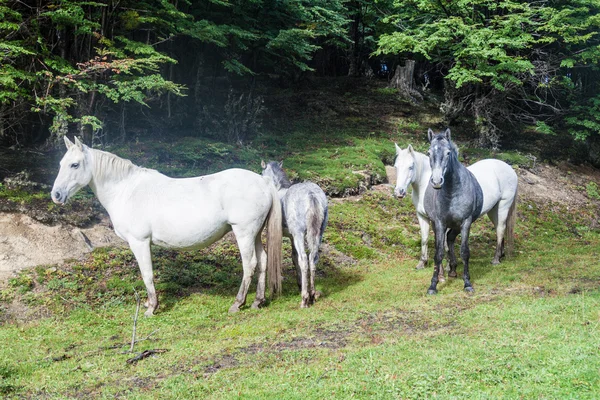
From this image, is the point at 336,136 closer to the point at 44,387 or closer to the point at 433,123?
the point at 433,123

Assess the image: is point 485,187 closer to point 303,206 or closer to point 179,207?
point 303,206

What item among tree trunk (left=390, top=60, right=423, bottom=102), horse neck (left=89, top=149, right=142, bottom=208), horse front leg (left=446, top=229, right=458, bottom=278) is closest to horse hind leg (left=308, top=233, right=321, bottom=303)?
horse front leg (left=446, top=229, right=458, bottom=278)

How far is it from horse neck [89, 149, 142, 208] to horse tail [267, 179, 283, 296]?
7.88 ft

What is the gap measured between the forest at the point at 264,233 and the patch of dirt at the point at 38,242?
38 millimetres

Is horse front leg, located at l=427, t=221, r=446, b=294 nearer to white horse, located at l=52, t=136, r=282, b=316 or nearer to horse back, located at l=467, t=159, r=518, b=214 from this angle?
horse back, located at l=467, t=159, r=518, b=214

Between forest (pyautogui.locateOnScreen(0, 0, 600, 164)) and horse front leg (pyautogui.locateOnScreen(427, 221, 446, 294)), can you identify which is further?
forest (pyautogui.locateOnScreen(0, 0, 600, 164))

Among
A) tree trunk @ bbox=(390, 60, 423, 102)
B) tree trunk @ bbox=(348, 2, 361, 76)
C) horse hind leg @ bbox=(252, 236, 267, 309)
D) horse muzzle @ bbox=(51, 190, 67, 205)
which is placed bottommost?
horse hind leg @ bbox=(252, 236, 267, 309)

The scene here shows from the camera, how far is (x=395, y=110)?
23875 millimetres

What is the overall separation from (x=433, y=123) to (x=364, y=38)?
22.8 ft

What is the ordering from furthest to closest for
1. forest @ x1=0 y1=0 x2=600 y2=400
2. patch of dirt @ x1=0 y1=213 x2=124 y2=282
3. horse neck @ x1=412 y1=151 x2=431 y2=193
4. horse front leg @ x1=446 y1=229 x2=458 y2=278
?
horse neck @ x1=412 y1=151 x2=431 y2=193 < horse front leg @ x1=446 y1=229 x2=458 y2=278 < patch of dirt @ x1=0 y1=213 x2=124 y2=282 < forest @ x1=0 y1=0 x2=600 y2=400

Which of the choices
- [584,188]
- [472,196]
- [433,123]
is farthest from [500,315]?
[433,123]

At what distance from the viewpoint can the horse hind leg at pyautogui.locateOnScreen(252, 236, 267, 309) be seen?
26.6 ft

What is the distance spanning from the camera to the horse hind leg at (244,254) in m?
7.93

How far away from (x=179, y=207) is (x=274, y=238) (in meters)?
1.54
